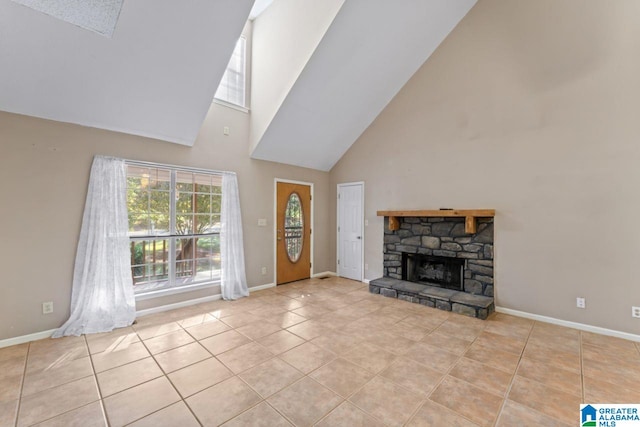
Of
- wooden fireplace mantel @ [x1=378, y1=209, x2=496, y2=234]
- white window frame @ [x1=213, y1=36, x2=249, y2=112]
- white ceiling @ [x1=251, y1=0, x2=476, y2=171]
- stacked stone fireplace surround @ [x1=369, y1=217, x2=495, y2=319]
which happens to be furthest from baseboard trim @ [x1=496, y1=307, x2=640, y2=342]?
white window frame @ [x1=213, y1=36, x2=249, y2=112]

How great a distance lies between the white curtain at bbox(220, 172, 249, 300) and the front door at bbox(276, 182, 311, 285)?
90 centimetres

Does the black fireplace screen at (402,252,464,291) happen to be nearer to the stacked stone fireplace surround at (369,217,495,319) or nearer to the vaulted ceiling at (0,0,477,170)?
the stacked stone fireplace surround at (369,217,495,319)

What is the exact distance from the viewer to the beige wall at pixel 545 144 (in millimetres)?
3051

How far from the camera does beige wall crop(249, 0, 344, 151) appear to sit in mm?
3498

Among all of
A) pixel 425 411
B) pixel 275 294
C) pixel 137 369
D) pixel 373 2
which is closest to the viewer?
pixel 425 411

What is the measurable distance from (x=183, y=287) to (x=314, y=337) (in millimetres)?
2217

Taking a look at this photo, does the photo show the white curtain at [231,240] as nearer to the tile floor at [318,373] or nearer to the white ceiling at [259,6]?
the tile floor at [318,373]

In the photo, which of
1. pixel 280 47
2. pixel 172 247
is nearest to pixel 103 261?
pixel 172 247

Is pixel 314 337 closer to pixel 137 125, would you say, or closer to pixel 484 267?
pixel 484 267

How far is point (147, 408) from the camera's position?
1.92 meters

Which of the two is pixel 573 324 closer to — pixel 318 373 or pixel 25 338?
pixel 318 373

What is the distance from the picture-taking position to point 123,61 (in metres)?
2.75

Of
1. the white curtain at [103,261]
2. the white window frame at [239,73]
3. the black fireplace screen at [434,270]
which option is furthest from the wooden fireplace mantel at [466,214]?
the white curtain at [103,261]

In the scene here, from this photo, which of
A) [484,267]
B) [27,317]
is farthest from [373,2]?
[27,317]
